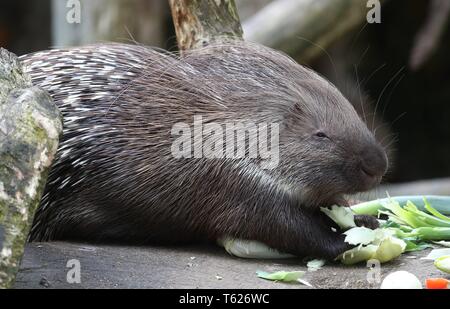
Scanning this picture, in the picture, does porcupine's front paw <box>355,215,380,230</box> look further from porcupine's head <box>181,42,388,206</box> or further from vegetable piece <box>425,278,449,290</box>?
vegetable piece <box>425,278,449,290</box>

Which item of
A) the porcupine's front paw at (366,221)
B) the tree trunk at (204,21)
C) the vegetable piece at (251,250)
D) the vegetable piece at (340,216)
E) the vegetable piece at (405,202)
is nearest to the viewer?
the vegetable piece at (251,250)

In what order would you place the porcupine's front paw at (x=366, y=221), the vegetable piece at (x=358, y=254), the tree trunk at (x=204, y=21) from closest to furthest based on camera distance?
the vegetable piece at (x=358, y=254) < the porcupine's front paw at (x=366, y=221) < the tree trunk at (x=204, y=21)

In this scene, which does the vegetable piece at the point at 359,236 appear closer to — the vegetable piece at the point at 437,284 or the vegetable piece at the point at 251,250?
the vegetable piece at the point at 251,250

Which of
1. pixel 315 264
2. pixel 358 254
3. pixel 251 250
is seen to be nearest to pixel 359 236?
pixel 358 254

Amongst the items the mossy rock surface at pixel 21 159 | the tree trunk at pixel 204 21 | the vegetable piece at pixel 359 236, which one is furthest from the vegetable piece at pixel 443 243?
the mossy rock surface at pixel 21 159

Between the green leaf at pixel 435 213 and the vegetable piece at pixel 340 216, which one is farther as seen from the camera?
the green leaf at pixel 435 213

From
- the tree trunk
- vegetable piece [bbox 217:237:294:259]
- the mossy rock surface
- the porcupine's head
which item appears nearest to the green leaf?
the porcupine's head
